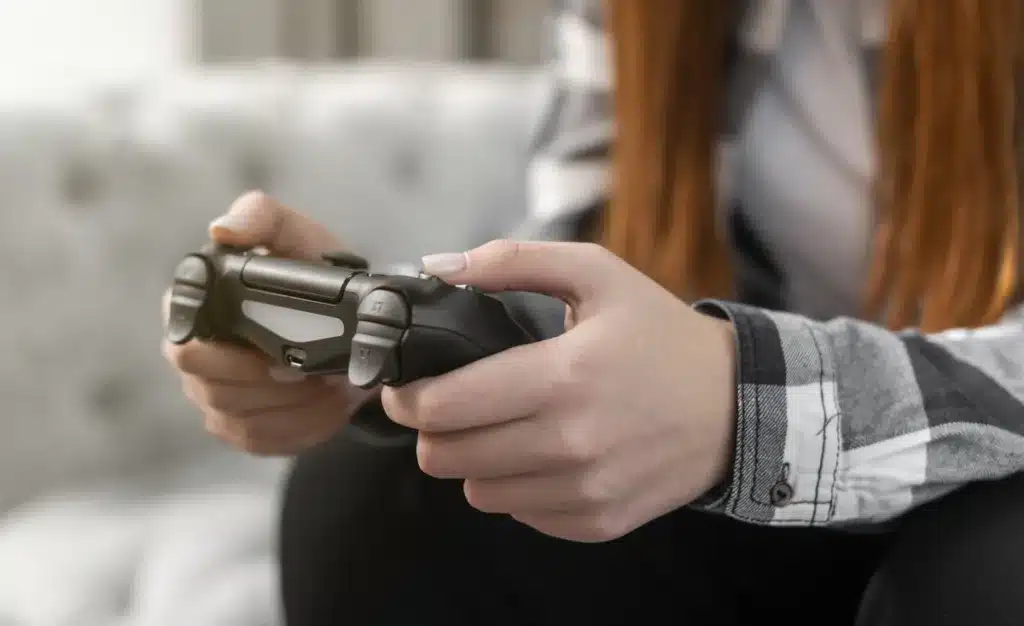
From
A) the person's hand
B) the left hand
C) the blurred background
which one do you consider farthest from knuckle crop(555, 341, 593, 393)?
the blurred background

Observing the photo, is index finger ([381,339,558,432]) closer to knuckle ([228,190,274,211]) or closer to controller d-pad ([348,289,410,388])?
controller d-pad ([348,289,410,388])

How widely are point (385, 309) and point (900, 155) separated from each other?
383 millimetres

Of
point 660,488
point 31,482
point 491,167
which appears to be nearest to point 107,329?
point 31,482

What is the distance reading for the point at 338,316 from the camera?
29cm

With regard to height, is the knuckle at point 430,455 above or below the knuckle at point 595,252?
below

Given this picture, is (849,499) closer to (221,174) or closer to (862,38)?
(862,38)

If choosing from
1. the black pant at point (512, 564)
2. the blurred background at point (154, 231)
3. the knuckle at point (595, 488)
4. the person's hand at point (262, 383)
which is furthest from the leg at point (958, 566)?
the blurred background at point (154, 231)

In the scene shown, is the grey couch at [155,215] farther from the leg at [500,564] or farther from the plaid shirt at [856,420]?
the plaid shirt at [856,420]

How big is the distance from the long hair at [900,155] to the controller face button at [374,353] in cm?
21

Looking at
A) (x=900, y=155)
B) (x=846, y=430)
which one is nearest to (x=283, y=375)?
(x=846, y=430)

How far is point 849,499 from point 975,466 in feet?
0.16

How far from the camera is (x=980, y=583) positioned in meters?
0.31

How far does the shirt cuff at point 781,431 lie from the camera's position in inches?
13.1

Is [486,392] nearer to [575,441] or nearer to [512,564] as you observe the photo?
[575,441]
